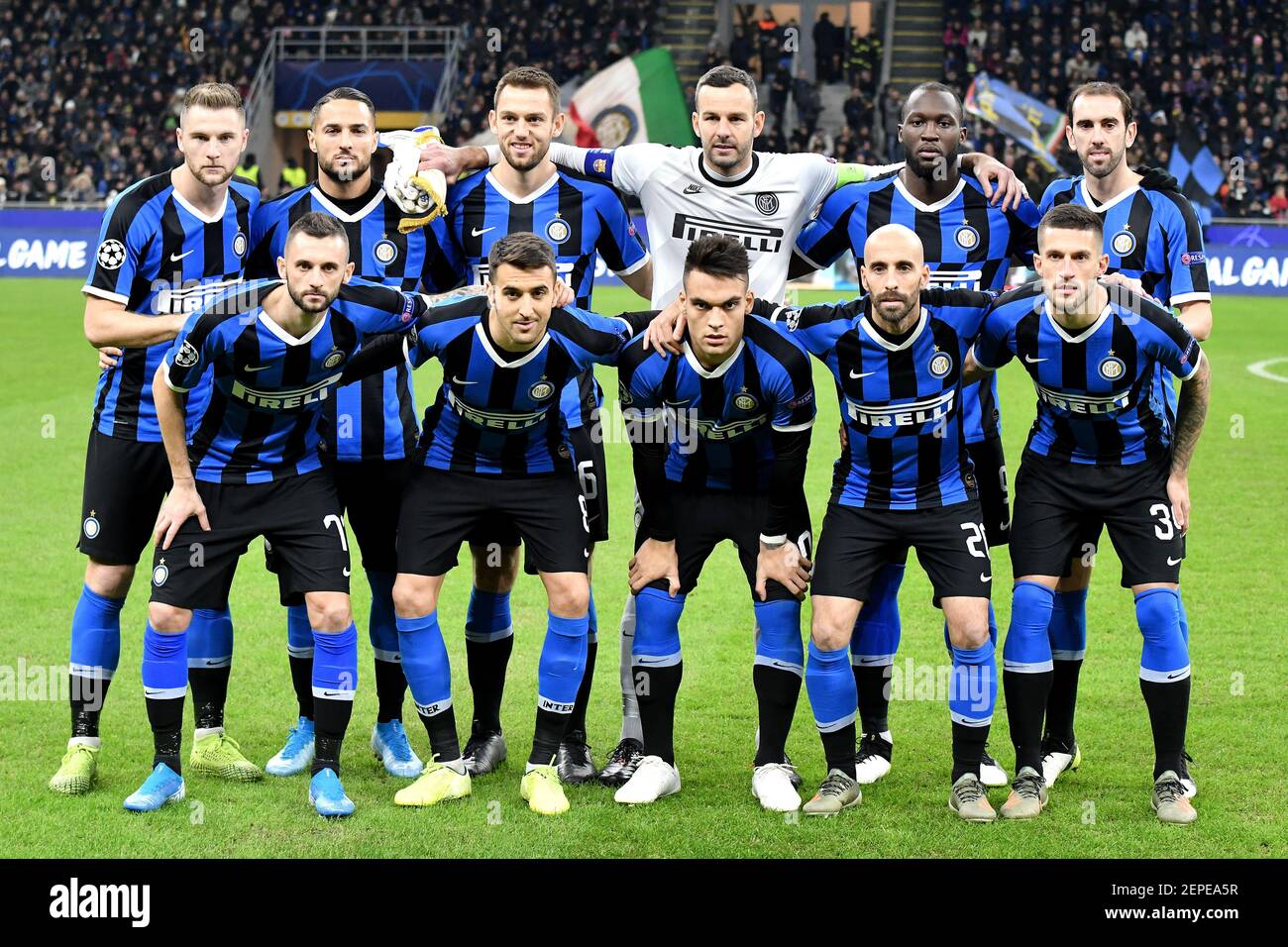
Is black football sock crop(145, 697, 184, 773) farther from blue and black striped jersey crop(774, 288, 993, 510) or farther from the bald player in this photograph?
blue and black striped jersey crop(774, 288, 993, 510)

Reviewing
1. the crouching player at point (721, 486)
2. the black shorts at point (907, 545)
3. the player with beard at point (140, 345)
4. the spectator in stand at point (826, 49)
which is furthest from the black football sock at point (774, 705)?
the spectator in stand at point (826, 49)

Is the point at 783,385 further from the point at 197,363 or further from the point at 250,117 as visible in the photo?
the point at 250,117

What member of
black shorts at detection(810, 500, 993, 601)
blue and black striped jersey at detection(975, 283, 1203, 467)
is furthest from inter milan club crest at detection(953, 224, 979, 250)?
black shorts at detection(810, 500, 993, 601)

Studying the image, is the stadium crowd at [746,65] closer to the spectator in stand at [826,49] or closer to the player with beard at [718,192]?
the spectator in stand at [826,49]

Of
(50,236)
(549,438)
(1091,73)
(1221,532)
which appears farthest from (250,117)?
(549,438)

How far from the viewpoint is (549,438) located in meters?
5.59

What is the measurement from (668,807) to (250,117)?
29899 millimetres

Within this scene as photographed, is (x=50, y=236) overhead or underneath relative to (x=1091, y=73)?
underneath

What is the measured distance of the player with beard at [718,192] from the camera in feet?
19.0

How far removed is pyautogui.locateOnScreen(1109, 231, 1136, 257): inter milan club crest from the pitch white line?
37.4 feet

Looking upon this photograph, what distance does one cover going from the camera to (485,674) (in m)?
5.92

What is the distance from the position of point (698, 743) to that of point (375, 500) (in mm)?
1634

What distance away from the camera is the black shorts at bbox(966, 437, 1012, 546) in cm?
588

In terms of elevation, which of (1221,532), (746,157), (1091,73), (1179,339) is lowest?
(1221,532)
